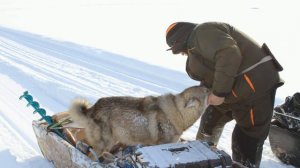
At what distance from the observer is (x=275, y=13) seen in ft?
63.2

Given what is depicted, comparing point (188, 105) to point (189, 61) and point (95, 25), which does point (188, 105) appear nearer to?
point (189, 61)

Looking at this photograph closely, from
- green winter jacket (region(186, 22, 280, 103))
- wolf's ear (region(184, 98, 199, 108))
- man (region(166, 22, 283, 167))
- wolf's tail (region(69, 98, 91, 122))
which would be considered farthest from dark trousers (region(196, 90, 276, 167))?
wolf's tail (region(69, 98, 91, 122))

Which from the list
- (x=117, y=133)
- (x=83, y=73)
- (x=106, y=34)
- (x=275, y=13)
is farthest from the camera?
(x=275, y=13)

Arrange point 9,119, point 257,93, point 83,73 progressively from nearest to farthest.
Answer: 1. point 257,93
2. point 9,119
3. point 83,73

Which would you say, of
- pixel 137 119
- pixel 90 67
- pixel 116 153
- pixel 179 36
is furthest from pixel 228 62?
pixel 90 67

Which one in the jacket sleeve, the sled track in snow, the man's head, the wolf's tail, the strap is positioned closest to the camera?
the jacket sleeve

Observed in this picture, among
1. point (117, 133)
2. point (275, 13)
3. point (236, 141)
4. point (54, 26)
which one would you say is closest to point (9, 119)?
point (117, 133)

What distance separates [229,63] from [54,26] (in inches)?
581

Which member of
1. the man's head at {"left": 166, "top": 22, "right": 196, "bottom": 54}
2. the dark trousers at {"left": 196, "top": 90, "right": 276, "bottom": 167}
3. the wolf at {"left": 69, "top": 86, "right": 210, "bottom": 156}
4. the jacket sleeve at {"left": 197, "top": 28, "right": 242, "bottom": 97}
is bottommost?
the dark trousers at {"left": 196, "top": 90, "right": 276, "bottom": 167}

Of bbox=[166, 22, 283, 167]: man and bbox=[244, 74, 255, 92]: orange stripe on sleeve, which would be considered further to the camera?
bbox=[244, 74, 255, 92]: orange stripe on sleeve

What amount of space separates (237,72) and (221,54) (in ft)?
1.06

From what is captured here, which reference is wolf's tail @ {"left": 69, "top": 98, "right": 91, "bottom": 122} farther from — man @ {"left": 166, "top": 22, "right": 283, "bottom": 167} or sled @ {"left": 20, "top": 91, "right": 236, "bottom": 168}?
man @ {"left": 166, "top": 22, "right": 283, "bottom": 167}

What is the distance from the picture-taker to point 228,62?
2.97 meters

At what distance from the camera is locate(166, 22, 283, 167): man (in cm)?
301
